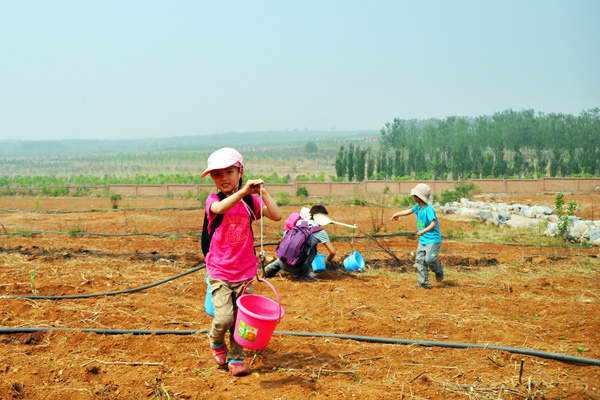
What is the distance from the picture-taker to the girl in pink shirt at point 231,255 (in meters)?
3.84

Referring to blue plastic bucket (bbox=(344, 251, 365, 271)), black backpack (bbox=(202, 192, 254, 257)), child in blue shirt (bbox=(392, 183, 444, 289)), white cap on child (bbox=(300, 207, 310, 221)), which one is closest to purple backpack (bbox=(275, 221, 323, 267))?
white cap on child (bbox=(300, 207, 310, 221))

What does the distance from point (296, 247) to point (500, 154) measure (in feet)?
144

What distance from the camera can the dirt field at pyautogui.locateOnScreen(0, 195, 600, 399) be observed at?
12.0ft

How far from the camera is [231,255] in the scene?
12.8 ft

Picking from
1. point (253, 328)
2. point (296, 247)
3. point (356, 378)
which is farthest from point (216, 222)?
point (296, 247)

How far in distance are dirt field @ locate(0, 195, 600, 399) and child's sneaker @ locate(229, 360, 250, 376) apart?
2.1 inches

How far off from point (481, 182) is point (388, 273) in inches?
1079

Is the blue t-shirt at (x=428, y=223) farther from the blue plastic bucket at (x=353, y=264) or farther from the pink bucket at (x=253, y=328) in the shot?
the pink bucket at (x=253, y=328)

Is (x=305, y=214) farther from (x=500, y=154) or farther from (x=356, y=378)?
(x=500, y=154)

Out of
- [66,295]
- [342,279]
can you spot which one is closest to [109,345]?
[66,295]

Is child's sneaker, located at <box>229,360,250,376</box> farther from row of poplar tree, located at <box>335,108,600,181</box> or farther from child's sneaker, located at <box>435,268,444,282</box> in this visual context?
row of poplar tree, located at <box>335,108,600,181</box>

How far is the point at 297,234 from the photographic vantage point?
7.15 metres

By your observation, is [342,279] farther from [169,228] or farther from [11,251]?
[169,228]

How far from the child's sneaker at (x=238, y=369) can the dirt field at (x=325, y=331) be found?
5 cm
